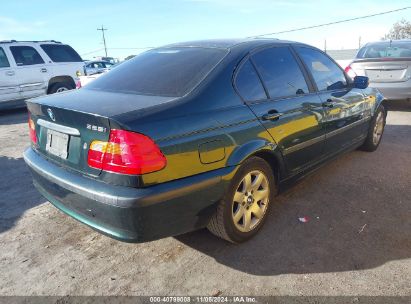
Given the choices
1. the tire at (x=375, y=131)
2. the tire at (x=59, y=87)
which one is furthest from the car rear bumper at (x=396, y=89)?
the tire at (x=59, y=87)

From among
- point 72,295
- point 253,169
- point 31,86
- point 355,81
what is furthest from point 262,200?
point 31,86

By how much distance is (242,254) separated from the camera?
8.70ft

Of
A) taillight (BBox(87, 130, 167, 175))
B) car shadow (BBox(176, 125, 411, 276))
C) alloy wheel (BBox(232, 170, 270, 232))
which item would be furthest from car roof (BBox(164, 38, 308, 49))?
car shadow (BBox(176, 125, 411, 276))

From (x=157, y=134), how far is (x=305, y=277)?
4.69 ft

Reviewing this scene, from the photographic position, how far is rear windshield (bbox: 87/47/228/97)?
255cm

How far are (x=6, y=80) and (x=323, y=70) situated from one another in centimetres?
840

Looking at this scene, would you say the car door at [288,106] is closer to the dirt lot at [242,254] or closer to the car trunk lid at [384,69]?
the dirt lot at [242,254]

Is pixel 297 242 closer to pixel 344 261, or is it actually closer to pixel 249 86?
pixel 344 261

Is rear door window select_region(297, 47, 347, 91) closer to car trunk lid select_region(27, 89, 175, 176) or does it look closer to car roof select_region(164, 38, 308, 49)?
car roof select_region(164, 38, 308, 49)

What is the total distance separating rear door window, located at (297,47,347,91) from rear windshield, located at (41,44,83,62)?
864 cm

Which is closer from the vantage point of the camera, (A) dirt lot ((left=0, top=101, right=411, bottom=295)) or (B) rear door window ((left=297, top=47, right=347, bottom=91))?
(A) dirt lot ((left=0, top=101, right=411, bottom=295))

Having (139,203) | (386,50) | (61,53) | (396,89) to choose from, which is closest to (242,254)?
(139,203)

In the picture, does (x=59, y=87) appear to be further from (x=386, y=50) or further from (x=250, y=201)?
(x=250, y=201)

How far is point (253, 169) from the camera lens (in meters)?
2.69
